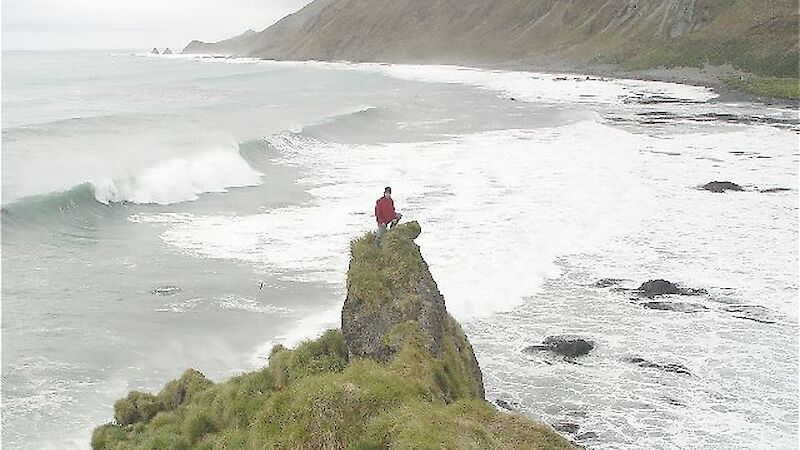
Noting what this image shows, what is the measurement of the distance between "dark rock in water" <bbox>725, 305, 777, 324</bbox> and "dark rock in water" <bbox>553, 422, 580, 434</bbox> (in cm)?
813

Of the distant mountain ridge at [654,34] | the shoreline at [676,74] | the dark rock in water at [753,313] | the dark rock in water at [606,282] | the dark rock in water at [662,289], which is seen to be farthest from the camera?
the distant mountain ridge at [654,34]

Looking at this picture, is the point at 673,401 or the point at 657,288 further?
the point at 657,288

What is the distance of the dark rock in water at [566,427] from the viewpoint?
15008 millimetres

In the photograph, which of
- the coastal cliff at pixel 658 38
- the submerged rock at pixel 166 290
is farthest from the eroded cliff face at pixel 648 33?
the submerged rock at pixel 166 290

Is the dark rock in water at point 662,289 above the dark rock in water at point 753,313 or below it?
above

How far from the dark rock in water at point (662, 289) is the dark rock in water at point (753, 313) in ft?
4.83

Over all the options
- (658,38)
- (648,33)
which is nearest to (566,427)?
(658,38)

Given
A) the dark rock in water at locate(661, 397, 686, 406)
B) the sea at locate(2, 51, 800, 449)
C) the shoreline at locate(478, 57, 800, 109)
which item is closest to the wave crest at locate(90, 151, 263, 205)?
the sea at locate(2, 51, 800, 449)

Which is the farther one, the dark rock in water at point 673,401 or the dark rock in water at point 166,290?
Answer: the dark rock in water at point 166,290

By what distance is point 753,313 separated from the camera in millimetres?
20891

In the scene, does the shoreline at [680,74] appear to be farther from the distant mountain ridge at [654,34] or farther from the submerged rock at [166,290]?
the submerged rock at [166,290]

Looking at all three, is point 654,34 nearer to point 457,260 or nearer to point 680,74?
point 680,74

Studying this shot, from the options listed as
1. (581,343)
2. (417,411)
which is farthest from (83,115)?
(417,411)

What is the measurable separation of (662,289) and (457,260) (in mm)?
6967
